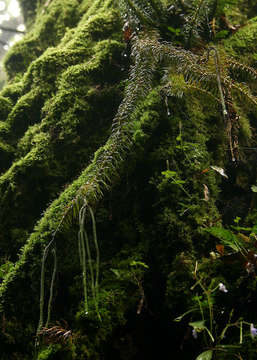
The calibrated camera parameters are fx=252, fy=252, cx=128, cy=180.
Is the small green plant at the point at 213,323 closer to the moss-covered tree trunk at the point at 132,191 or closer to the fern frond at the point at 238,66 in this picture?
the moss-covered tree trunk at the point at 132,191

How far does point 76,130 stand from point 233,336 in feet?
7.19

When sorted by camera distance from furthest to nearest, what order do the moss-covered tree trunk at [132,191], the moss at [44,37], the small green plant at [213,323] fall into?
the moss at [44,37]
the moss-covered tree trunk at [132,191]
the small green plant at [213,323]

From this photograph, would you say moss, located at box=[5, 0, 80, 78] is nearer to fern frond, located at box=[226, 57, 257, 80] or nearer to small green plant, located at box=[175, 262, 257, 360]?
fern frond, located at box=[226, 57, 257, 80]

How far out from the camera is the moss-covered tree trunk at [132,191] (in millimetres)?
1612

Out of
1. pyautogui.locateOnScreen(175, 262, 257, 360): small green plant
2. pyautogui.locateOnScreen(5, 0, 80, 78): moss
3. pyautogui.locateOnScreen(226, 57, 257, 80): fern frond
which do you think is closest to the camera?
pyautogui.locateOnScreen(175, 262, 257, 360): small green plant

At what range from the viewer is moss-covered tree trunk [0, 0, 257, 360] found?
1612mm

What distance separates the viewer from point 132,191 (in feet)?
7.49

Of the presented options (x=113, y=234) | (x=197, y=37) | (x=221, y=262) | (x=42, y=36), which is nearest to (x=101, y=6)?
(x=42, y=36)

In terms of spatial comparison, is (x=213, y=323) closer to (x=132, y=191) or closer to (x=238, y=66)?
(x=132, y=191)

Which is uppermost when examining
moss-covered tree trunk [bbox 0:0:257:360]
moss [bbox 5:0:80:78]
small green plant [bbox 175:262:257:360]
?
moss [bbox 5:0:80:78]

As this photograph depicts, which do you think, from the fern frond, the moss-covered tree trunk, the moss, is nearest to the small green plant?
the moss-covered tree trunk

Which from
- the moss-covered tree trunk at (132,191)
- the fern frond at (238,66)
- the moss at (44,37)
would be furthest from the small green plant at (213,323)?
the moss at (44,37)

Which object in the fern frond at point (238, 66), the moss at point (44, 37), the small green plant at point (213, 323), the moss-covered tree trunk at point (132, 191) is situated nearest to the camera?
the small green plant at point (213, 323)

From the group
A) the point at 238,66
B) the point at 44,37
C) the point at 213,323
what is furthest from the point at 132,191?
the point at 44,37
